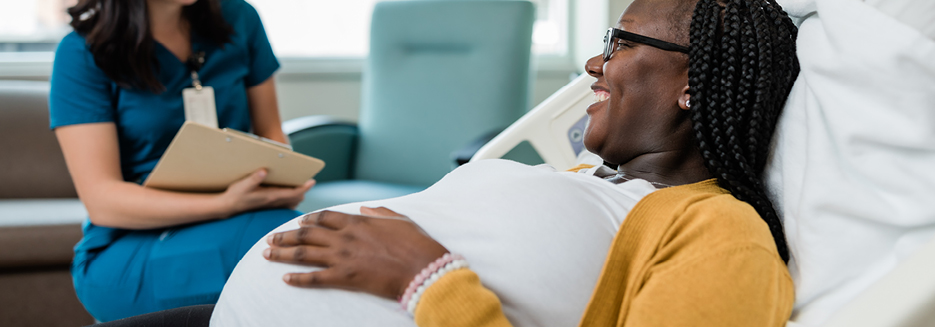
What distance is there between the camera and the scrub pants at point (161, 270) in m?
1.23

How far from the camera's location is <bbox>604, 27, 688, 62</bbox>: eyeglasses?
0.87 metres

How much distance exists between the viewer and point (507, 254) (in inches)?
28.0

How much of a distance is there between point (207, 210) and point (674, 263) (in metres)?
1.03

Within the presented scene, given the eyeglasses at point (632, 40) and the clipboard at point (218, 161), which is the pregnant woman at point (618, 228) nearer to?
the eyeglasses at point (632, 40)

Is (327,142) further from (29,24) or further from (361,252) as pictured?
(361,252)

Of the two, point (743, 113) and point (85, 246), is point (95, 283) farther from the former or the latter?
point (743, 113)

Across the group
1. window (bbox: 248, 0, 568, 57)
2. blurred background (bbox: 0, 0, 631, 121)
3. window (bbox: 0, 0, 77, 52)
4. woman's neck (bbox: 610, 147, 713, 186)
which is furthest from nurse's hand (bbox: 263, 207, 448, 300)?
window (bbox: 0, 0, 77, 52)

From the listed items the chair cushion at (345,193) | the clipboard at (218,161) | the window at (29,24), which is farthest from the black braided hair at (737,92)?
the window at (29,24)

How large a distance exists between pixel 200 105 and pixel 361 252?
970 mm

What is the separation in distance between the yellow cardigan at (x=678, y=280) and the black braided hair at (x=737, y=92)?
107 millimetres

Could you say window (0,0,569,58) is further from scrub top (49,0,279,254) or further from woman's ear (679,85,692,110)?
woman's ear (679,85,692,110)

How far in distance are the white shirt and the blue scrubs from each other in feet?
1.58

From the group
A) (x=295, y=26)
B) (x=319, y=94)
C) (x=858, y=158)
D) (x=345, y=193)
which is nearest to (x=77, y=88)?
(x=345, y=193)

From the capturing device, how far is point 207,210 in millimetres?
1305
